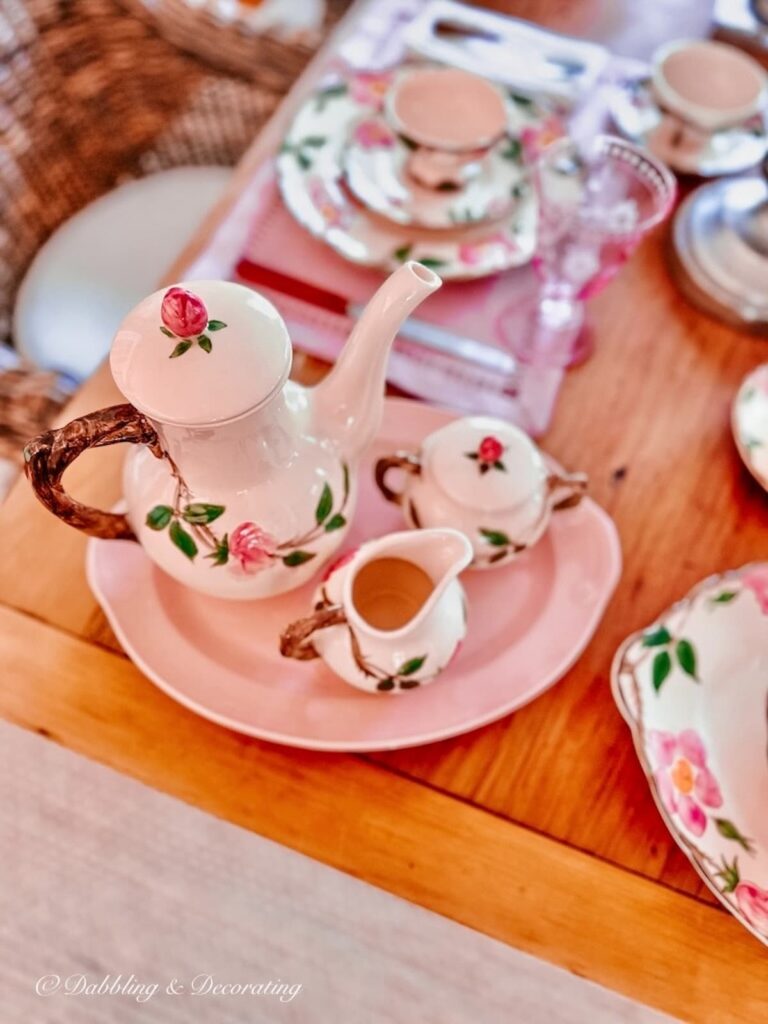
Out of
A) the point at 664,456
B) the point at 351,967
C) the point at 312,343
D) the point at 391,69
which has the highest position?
the point at 391,69

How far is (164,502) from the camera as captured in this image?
1.71 ft

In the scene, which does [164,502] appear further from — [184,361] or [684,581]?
[684,581]

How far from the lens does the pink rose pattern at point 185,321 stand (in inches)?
16.9

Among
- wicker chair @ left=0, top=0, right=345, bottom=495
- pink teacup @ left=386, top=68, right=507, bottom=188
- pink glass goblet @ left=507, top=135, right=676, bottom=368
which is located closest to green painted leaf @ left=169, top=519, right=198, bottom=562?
pink glass goblet @ left=507, top=135, right=676, bottom=368

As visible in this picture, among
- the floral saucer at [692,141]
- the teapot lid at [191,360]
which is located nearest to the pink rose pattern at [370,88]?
the floral saucer at [692,141]

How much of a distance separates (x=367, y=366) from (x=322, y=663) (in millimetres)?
216

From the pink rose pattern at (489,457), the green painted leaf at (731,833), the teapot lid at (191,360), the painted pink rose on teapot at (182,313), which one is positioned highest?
the painted pink rose on teapot at (182,313)

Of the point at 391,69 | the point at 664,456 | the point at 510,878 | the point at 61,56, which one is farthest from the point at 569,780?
the point at 61,56

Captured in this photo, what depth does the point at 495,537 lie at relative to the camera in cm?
60

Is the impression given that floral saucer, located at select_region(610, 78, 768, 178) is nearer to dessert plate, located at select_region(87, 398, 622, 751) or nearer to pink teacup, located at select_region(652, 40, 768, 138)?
pink teacup, located at select_region(652, 40, 768, 138)

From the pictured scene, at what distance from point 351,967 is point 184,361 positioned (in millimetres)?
717

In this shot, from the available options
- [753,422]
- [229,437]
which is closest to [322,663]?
[229,437]

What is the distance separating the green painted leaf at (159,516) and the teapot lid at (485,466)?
185 millimetres

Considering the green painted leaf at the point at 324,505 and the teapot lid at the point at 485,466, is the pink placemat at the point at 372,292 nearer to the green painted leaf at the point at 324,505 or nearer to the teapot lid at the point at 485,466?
the teapot lid at the point at 485,466
